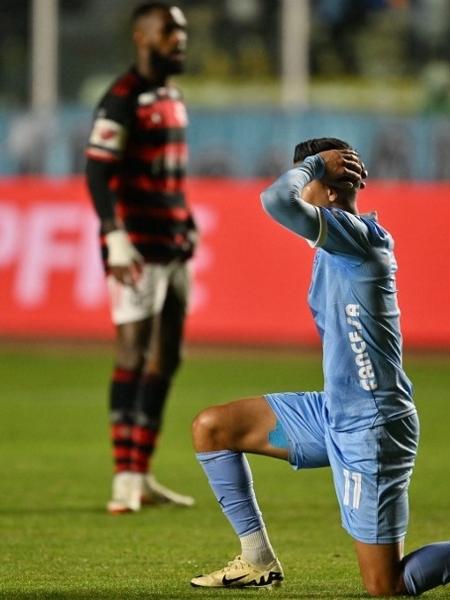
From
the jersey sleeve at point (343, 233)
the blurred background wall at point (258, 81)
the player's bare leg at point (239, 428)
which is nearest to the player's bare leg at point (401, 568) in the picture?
the player's bare leg at point (239, 428)

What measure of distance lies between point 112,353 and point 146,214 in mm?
7280

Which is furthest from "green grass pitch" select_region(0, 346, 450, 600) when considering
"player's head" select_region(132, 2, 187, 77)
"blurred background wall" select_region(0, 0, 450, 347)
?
"blurred background wall" select_region(0, 0, 450, 347)

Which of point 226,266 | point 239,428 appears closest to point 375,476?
point 239,428

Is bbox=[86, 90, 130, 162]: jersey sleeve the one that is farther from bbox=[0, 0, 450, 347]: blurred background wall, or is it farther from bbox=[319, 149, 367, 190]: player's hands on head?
bbox=[0, 0, 450, 347]: blurred background wall

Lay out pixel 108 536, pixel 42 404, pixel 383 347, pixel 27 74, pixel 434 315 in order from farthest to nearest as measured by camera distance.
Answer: pixel 27 74 < pixel 434 315 < pixel 42 404 < pixel 108 536 < pixel 383 347

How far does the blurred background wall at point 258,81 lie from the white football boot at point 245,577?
1181 centimetres

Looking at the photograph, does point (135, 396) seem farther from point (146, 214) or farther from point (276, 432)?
point (276, 432)

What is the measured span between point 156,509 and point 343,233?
312cm

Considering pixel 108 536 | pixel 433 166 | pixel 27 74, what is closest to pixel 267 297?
pixel 433 166

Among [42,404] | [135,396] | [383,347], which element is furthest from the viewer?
[42,404]

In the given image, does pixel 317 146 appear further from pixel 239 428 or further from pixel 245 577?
pixel 245 577

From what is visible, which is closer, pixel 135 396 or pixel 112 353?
pixel 135 396

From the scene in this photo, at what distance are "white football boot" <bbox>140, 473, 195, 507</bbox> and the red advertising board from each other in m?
6.82

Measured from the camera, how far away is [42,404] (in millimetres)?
12203
